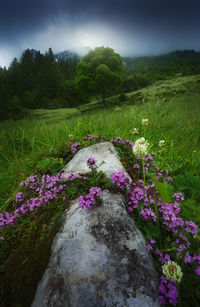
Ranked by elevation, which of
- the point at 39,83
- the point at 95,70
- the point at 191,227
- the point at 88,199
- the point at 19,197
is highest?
the point at 95,70

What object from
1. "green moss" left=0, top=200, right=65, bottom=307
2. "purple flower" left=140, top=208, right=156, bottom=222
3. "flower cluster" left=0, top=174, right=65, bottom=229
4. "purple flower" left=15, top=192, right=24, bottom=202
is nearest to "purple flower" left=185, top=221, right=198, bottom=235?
"purple flower" left=140, top=208, right=156, bottom=222

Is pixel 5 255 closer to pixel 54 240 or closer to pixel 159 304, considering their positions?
pixel 54 240

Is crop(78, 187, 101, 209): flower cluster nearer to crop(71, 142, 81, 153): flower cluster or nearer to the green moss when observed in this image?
the green moss

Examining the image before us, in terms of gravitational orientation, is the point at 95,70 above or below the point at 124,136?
above

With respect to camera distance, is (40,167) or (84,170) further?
(40,167)


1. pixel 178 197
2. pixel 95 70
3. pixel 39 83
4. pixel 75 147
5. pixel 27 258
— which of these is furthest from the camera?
pixel 39 83

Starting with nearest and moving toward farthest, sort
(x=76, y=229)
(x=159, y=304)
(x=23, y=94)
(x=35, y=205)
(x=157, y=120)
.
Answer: (x=159, y=304)
(x=76, y=229)
(x=35, y=205)
(x=157, y=120)
(x=23, y=94)

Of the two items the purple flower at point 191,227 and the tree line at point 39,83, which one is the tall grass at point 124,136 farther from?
the tree line at point 39,83

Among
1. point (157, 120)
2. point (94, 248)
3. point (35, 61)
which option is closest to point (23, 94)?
point (35, 61)

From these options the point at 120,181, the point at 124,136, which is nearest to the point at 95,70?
the point at 124,136

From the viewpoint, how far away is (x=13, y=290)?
121cm

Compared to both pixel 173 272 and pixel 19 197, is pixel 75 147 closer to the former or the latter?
pixel 19 197

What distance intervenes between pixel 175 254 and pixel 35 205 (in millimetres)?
1504

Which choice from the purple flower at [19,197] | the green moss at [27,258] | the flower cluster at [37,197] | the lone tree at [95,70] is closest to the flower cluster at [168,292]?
the green moss at [27,258]
